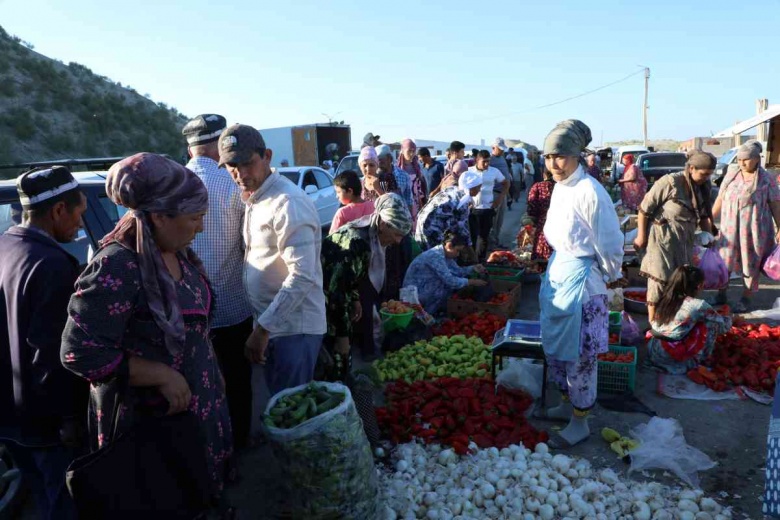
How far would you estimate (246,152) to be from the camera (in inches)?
111

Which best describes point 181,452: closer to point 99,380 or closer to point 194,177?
point 99,380

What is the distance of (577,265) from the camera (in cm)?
342

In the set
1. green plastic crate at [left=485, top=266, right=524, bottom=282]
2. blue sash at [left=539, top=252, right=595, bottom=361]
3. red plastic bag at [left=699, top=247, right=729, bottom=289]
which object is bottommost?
green plastic crate at [left=485, top=266, right=524, bottom=282]

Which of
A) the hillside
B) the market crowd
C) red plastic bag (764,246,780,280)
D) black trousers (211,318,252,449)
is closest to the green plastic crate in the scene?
the market crowd

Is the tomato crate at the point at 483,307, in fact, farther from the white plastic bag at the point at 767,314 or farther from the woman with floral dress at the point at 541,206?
the white plastic bag at the point at 767,314

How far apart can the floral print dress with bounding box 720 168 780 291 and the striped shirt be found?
5875mm

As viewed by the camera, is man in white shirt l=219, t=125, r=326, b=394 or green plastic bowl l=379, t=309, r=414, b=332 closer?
man in white shirt l=219, t=125, r=326, b=394

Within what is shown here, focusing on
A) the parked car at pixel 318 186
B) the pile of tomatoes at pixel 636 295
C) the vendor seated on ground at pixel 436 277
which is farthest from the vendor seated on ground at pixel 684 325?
the parked car at pixel 318 186

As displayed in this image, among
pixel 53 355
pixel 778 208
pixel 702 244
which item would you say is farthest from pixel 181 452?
pixel 778 208

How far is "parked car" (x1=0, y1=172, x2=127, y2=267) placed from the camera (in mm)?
3678

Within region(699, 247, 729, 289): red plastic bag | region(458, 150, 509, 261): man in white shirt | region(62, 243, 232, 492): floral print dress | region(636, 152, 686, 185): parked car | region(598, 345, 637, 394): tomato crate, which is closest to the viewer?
region(62, 243, 232, 492): floral print dress

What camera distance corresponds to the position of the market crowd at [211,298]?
78.2 inches

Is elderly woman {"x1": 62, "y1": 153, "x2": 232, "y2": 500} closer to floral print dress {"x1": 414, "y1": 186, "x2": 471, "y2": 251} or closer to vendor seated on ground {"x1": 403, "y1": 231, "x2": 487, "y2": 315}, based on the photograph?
vendor seated on ground {"x1": 403, "y1": 231, "x2": 487, "y2": 315}

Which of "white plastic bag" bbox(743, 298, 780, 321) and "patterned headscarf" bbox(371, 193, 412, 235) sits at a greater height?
"patterned headscarf" bbox(371, 193, 412, 235)
